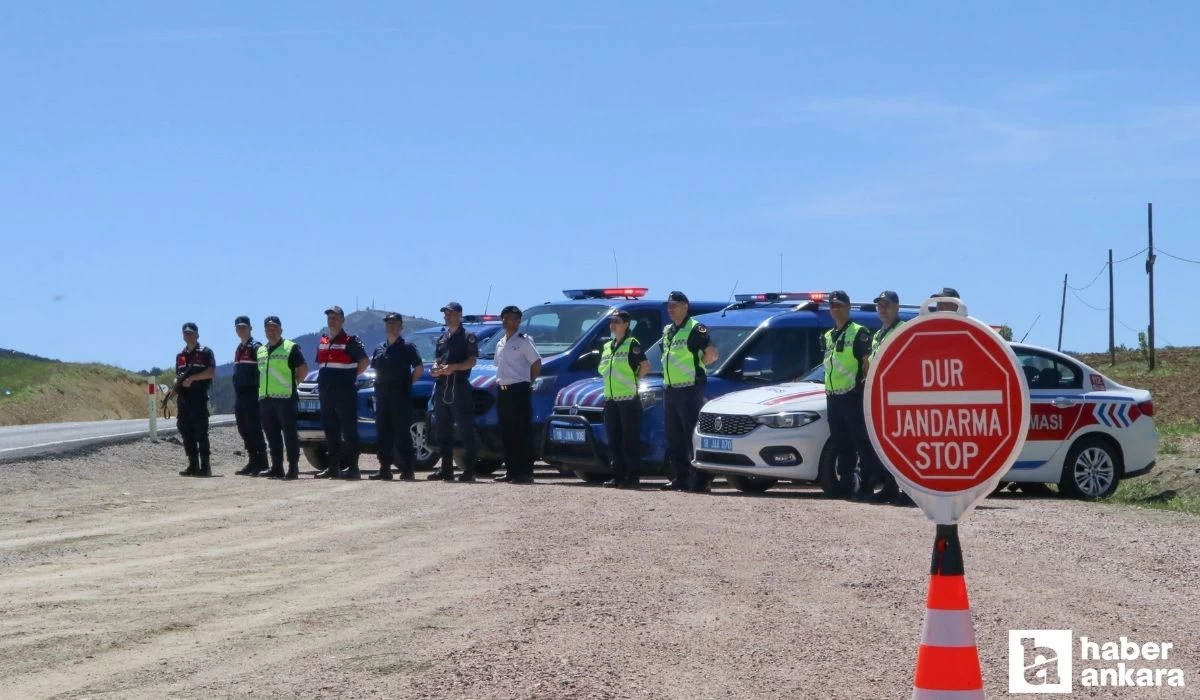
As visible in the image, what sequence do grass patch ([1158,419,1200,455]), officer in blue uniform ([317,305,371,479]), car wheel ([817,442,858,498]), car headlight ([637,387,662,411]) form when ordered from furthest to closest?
1. grass patch ([1158,419,1200,455])
2. officer in blue uniform ([317,305,371,479])
3. car headlight ([637,387,662,411])
4. car wheel ([817,442,858,498])

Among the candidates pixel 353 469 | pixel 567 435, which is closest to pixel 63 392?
pixel 353 469

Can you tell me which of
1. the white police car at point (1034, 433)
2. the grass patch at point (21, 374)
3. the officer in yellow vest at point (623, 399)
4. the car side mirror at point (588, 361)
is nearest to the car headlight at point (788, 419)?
the white police car at point (1034, 433)

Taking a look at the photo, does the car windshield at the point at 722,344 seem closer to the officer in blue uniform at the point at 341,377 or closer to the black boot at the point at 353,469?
the officer in blue uniform at the point at 341,377

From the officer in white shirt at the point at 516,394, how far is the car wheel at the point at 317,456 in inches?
174

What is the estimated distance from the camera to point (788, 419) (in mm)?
15484

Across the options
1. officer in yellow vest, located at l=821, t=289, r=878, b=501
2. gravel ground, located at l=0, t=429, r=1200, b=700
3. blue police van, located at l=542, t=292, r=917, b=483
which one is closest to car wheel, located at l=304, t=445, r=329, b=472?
blue police van, located at l=542, t=292, r=917, b=483

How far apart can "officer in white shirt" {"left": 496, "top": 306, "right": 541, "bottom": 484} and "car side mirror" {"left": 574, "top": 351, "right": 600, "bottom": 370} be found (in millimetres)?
1053

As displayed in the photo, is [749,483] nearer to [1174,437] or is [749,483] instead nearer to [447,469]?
[447,469]

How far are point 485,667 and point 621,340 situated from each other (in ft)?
31.6

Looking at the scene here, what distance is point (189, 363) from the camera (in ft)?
66.0

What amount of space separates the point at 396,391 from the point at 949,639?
13.9 meters

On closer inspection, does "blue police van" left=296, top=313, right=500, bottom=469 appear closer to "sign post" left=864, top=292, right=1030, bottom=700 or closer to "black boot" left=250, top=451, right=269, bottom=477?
"black boot" left=250, top=451, right=269, bottom=477

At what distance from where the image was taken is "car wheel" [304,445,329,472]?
69.5ft

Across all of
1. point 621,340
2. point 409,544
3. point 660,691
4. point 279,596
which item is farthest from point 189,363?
point 660,691
